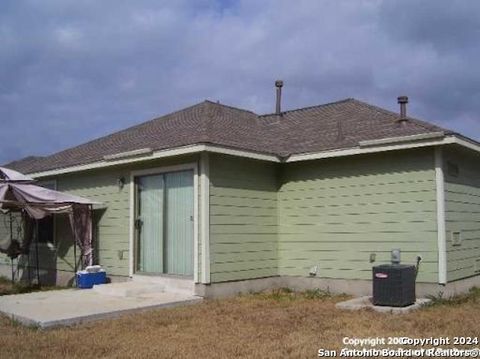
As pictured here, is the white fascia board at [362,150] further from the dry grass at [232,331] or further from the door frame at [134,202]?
the dry grass at [232,331]

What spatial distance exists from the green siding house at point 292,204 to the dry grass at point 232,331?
127cm

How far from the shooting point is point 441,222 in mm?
9406

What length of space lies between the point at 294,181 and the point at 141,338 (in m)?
5.46

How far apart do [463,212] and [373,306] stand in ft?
9.68

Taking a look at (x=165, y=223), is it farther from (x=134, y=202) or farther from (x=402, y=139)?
(x=402, y=139)

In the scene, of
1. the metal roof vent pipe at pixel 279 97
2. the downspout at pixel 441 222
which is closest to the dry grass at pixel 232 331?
the downspout at pixel 441 222

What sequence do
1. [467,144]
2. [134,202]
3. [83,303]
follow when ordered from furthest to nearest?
1. [134,202]
2. [467,144]
3. [83,303]

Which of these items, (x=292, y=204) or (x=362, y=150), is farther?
(x=292, y=204)

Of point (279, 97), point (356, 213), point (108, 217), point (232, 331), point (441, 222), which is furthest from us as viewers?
point (279, 97)

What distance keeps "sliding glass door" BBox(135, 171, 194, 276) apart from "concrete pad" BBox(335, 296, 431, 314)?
2921 millimetres

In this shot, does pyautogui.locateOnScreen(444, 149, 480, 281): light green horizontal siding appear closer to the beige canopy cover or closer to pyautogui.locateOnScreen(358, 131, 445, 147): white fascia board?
pyautogui.locateOnScreen(358, 131, 445, 147): white fascia board

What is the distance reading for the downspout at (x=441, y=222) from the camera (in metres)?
9.37

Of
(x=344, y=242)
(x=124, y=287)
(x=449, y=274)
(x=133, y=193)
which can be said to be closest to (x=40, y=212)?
(x=133, y=193)

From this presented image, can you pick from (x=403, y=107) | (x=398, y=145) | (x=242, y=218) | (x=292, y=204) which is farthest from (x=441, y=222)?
Result: (x=242, y=218)
